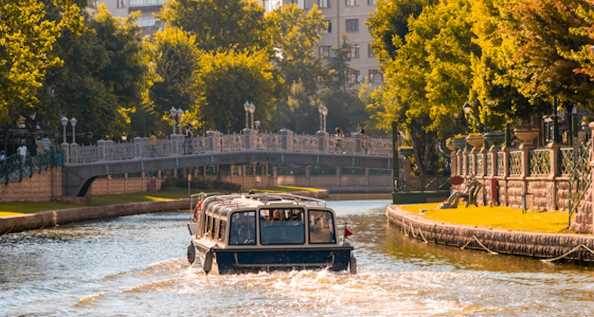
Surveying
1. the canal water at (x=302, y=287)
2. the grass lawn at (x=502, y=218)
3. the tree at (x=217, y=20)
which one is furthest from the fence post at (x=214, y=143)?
the tree at (x=217, y=20)

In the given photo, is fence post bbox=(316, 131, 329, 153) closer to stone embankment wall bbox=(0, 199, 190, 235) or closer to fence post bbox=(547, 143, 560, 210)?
stone embankment wall bbox=(0, 199, 190, 235)

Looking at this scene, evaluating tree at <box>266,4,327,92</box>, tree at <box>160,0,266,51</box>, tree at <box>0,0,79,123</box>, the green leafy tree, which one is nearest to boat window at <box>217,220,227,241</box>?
tree at <box>0,0,79,123</box>

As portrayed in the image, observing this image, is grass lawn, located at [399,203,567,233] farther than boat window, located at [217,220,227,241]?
Yes

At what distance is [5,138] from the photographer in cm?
10169

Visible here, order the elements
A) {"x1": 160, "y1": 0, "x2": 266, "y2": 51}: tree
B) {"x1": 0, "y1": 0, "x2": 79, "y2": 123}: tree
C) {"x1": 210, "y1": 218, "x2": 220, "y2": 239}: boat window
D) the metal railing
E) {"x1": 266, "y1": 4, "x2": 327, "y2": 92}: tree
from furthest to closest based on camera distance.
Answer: {"x1": 266, "y1": 4, "x2": 327, "y2": 92}: tree
{"x1": 160, "y1": 0, "x2": 266, "y2": 51}: tree
the metal railing
{"x1": 0, "y1": 0, "x2": 79, "y2": 123}: tree
{"x1": 210, "y1": 218, "x2": 220, "y2": 239}: boat window

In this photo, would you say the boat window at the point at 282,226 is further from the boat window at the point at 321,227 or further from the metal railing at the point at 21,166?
the metal railing at the point at 21,166

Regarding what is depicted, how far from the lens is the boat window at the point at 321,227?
45.7 metres

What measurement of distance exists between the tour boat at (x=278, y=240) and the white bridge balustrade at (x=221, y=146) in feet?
178

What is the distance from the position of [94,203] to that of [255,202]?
52.4m

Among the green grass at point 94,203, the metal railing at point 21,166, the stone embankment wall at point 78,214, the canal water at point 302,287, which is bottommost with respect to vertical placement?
the canal water at point 302,287

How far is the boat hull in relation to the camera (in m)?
44.9

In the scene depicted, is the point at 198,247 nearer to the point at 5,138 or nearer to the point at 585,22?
the point at 585,22

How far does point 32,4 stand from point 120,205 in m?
17.6

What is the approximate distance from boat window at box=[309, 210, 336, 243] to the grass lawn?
30.1ft
